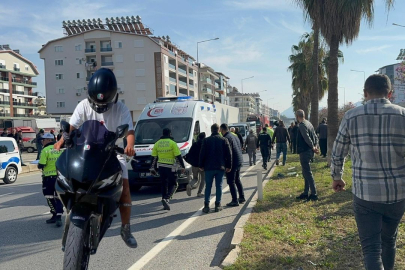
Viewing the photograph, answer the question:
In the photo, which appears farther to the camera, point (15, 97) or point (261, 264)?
point (15, 97)

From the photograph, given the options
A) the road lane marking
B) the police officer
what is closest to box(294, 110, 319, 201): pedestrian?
the road lane marking

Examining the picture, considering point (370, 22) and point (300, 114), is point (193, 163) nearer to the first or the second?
point (300, 114)

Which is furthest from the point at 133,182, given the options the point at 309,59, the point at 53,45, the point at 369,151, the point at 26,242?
the point at 53,45

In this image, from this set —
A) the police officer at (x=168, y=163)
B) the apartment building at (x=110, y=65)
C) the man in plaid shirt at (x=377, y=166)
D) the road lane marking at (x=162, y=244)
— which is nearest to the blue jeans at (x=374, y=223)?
the man in plaid shirt at (x=377, y=166)

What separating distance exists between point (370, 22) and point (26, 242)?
41.4ft

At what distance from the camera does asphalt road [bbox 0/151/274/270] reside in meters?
5.08

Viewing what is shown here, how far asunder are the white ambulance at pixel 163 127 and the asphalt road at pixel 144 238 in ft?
2.33

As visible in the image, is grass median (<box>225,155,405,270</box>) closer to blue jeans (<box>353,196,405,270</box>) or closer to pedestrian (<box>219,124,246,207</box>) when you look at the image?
pedestrian (<box>219,124,246,207</box>)

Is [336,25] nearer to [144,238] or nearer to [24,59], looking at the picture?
[144,238]

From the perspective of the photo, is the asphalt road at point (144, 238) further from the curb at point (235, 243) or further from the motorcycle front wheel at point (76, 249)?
the motorcycle front wheel at point (76, 249)

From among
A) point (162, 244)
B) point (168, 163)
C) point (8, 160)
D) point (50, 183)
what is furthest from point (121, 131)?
point (8, 160)

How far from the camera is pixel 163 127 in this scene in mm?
11781

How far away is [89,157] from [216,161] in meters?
5.32

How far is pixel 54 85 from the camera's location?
62.9 metres
